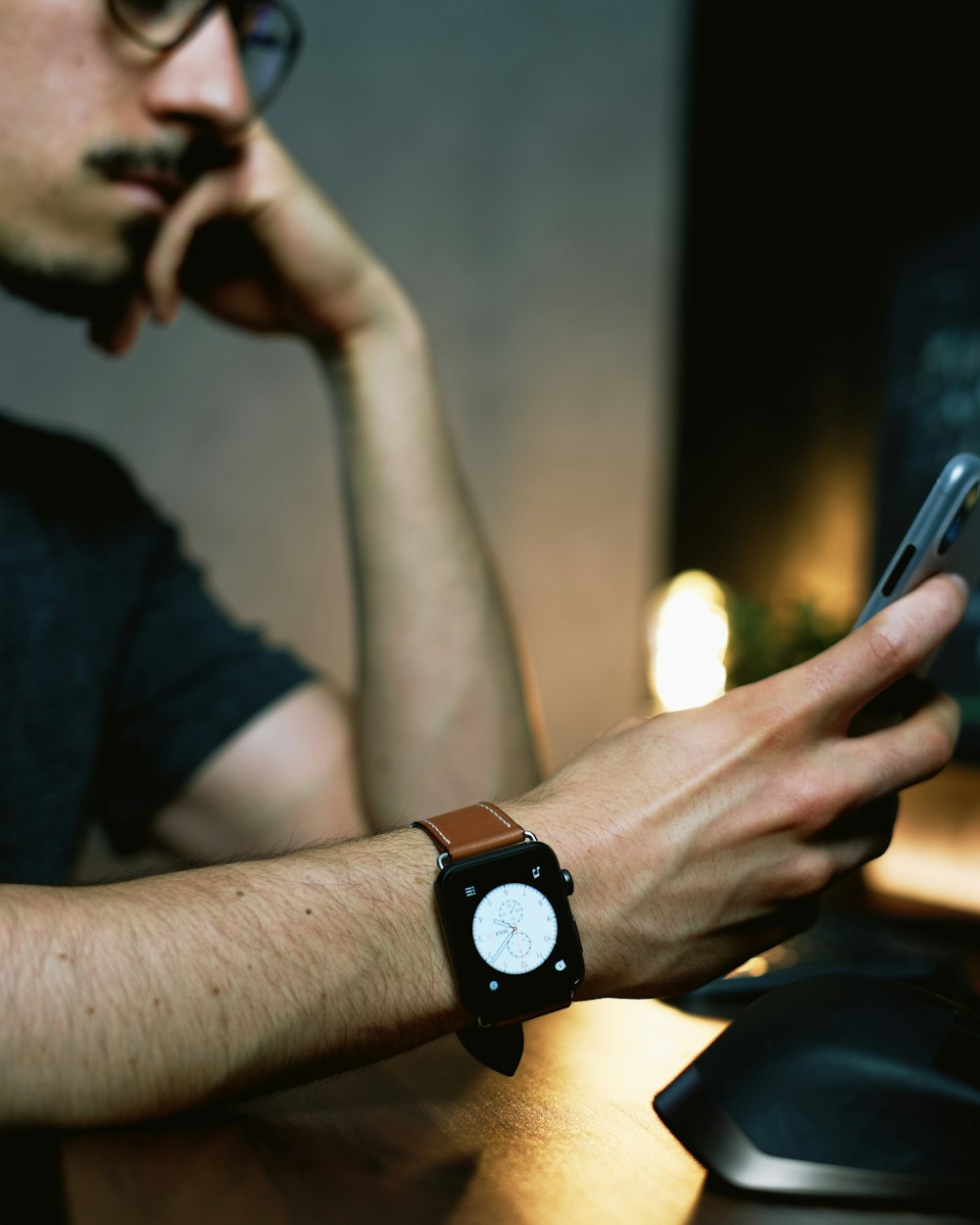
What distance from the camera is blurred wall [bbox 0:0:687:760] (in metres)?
1.74

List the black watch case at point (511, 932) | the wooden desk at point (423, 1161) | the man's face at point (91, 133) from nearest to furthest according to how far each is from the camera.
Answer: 1. the wooden desk at point (423, 1161)
2. the black watch case at point (511, 932)
3. the man's face at point (91, 133)

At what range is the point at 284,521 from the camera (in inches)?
71.6

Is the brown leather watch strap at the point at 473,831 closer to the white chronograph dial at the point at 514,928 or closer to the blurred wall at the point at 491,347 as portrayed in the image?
the white chronograph dial at the point at 514,928

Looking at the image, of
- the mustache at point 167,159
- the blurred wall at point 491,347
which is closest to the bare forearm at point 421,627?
the mustache at point 167,159

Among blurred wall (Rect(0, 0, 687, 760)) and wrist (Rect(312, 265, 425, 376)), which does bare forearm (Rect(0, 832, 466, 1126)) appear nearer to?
wrist (Rect(312, 265, 425, 376))

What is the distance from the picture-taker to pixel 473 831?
492mm

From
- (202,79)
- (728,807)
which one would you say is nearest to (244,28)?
(202,79)

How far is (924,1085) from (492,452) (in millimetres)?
1726

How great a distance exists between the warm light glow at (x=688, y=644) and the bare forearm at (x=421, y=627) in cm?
53

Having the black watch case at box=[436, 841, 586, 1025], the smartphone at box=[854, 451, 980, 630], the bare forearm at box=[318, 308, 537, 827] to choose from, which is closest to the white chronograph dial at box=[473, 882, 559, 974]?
the black watch case at box=[436, 841, 586, 1025]

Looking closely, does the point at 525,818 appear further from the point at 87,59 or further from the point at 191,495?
the point at 191,495

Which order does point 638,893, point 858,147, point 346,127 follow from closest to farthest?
1. point 638,893
2. point 858,147
3. point 346,127

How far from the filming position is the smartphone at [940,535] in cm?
51

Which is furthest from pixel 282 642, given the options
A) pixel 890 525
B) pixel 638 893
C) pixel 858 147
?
pixel 638 893
